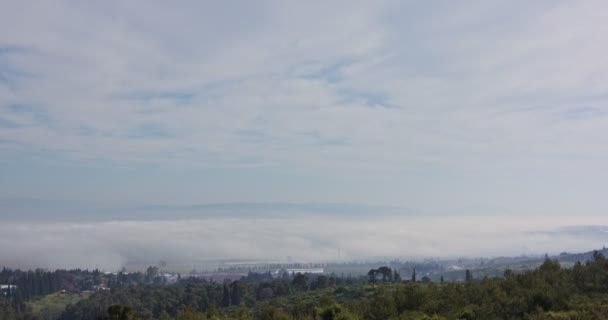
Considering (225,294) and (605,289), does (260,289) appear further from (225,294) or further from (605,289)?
(605,289)

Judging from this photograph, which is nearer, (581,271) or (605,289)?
(605,289)

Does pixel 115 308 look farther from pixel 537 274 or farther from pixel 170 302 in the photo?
pixel 170 302

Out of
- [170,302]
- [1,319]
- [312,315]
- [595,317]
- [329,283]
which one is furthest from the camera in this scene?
[329,283]

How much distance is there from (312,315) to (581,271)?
96.0 feet

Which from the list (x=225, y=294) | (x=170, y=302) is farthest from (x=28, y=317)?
(x=225, y=294)

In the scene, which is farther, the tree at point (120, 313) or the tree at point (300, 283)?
the tree at point (300, 283)

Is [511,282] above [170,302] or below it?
above

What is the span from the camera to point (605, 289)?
4916 centimetres

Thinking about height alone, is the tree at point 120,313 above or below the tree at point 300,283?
above

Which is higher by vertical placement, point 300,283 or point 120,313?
point 120,313

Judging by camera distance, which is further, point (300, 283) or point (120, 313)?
point (300, 283)

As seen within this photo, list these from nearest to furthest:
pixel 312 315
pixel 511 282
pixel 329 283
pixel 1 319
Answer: pixel 312 315 < pixel 511 282 < pixel 1 319 < pixel 329 283

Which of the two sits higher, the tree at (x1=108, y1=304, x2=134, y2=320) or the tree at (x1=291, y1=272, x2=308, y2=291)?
the tree at (x1=108, y1=304, x2=134, y2=320)

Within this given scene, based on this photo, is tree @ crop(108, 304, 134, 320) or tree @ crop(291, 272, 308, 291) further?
tree @ crop(291, 272, 308, 291)
